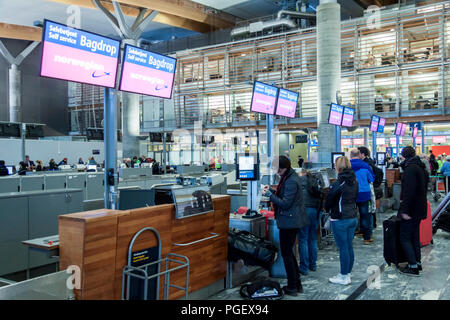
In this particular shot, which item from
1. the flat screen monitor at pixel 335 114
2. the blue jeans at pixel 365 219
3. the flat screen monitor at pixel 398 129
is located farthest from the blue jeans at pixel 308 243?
the flat screen monitor at pixel 398 129

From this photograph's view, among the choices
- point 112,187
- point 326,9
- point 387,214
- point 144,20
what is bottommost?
point 387,214

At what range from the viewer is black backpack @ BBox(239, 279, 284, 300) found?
442 cm

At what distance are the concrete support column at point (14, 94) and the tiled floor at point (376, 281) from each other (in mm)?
28249

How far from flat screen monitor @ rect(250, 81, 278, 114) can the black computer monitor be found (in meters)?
3.76

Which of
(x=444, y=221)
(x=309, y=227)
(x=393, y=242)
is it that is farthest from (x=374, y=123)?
(x=309, y=227)

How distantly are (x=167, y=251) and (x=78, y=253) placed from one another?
104 centimetres

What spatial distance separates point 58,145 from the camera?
75.4 ft

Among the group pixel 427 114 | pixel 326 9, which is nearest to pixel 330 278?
pixel 326 9

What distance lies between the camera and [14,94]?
28484mm

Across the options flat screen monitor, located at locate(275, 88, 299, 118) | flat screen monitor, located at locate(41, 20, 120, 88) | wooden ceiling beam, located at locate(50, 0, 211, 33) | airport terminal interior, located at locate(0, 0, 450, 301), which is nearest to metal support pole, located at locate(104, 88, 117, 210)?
airport terminal interior, located at locate(0, 0, 450, 301)

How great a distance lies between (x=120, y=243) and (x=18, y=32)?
28822 millimetres

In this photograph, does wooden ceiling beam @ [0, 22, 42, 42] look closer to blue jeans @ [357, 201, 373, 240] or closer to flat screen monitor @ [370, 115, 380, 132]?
flat screen monitor @ [370, 115, 380, 132]

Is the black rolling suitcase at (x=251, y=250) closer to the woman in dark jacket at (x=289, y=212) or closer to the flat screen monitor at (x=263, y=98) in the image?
the woman in dark jacket at (x=289, y=212)

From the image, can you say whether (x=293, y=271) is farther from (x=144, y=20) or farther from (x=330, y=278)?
(x=144, y=20)
